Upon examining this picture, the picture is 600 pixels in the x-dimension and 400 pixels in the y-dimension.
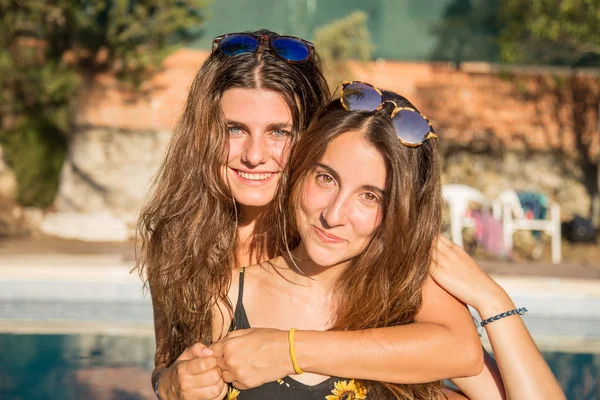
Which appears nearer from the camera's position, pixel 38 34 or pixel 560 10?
pixel 560 10

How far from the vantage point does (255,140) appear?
2441 mm

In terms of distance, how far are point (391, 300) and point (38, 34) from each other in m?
8.97

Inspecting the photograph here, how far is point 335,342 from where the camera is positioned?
78.6 inches

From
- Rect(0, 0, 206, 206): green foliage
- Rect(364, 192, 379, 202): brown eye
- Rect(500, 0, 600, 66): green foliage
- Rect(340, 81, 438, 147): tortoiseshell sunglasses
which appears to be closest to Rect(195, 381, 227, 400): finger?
Rect(364, 192, 379, 202): brown eye

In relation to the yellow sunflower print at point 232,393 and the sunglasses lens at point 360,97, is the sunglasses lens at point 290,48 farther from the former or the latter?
the yellow sunflower print at point 232,393

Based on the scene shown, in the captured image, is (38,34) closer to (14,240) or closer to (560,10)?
(14,240)

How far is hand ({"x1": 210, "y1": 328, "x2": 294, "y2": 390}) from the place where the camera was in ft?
6.47

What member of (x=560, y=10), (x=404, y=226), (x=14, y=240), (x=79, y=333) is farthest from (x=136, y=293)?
(x=560, y=10)

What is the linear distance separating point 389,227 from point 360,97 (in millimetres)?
377

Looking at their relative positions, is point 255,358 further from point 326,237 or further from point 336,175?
point 336,175

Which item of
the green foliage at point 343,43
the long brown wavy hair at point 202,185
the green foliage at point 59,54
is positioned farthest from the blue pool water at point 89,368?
the green foliage at point 343,43

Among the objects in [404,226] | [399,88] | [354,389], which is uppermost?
[399,88]

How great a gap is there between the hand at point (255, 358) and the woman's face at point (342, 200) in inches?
10.1

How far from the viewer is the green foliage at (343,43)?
10133 mm
